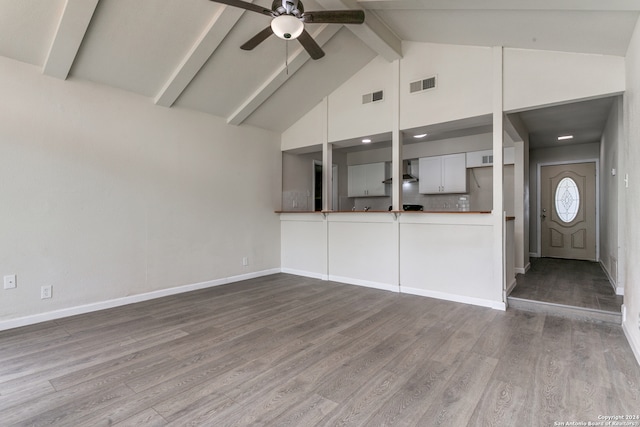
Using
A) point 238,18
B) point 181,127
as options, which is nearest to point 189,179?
point 181,127

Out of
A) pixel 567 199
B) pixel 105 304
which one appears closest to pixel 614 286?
pixel 567 199

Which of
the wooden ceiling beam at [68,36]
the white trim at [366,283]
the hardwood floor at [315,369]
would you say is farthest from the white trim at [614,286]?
the wooden ceiling beam at [68,36]

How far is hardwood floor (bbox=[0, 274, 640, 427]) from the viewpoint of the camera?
1.76m

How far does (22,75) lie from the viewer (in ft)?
10.1

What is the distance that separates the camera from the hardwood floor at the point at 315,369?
1761 millimetres

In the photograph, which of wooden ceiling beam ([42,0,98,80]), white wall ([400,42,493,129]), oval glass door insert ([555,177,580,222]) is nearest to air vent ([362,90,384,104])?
white wall ([400,42,493,129])


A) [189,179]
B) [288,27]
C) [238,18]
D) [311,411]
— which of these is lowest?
[311,411]

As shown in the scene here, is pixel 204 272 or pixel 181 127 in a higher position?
pixel 181 127

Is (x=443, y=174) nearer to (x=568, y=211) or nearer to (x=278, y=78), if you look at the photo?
(x=568, y=211)

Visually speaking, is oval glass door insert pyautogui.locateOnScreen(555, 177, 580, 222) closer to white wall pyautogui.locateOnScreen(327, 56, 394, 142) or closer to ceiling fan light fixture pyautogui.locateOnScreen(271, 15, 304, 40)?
white wall pyautogui.locateOnScreen(327, 56, 394, 142)

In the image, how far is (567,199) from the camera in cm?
676

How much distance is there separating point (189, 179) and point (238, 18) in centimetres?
212

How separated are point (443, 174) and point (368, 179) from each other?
1631 mm

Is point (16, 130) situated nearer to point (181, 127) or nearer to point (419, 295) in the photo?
point (181, 127)
